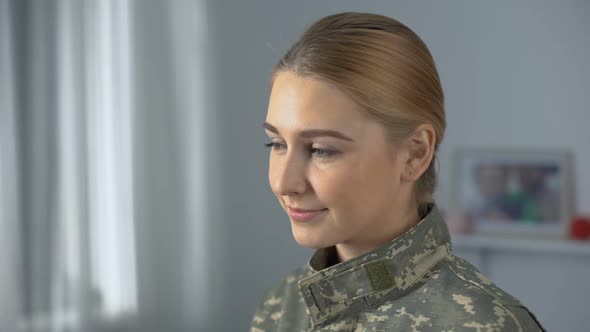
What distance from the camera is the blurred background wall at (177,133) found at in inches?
107

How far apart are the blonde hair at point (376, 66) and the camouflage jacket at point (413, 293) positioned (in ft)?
0.53

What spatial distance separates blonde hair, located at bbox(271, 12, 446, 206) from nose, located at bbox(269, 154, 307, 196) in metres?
0.11

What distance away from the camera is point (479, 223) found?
12.0 ft

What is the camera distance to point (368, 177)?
1.06 metres

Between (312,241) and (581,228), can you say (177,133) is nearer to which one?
(581,228)

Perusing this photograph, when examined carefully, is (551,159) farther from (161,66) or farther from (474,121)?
(161,66)

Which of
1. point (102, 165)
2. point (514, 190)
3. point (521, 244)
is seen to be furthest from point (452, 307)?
point (514, 190)

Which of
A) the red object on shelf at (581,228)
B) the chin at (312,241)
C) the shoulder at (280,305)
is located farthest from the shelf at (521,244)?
the chin at (312,241)

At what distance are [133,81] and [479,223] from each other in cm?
162

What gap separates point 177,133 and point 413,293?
2.27 metres

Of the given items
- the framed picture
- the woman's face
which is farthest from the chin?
the framed picture

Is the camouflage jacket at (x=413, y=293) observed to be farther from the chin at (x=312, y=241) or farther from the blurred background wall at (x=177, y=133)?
the blurred background wall at (x=177, y=133)

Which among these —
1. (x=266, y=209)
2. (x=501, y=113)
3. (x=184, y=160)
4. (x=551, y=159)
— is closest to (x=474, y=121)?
(x=501, y=113)

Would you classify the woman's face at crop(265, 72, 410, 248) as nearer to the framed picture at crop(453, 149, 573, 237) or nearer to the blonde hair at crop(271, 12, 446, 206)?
the blonde hair at crop(271, 12, 446, 206)
